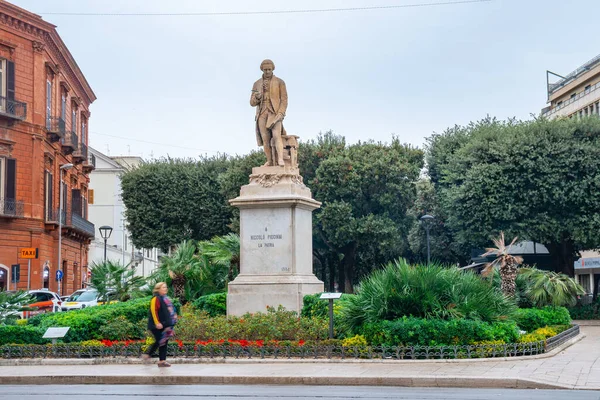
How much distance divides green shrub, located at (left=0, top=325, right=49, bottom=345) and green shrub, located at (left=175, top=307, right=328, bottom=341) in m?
2.92

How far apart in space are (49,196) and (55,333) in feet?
111

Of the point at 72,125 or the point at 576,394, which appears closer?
the point at 576,394

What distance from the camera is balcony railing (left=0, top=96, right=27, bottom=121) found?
145 feet

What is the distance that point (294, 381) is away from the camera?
14.6 meters

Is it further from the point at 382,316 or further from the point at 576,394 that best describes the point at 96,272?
the point at 576,394

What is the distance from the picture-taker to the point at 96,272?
2683 cm

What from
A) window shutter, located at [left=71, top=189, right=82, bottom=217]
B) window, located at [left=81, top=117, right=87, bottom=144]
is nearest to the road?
window shutter, located at [left=71, top=189, right=82, bottom=217]

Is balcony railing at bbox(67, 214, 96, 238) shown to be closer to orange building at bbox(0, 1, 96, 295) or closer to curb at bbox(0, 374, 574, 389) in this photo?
orange building at bbox(0, 1, 96, 295)

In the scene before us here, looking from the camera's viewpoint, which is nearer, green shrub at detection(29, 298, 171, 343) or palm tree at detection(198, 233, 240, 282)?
green shrub at detection(29, 298, 171, 343)

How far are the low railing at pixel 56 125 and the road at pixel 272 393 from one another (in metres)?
36.7

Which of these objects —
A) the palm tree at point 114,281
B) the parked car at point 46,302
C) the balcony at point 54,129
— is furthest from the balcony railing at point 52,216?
the palm tree at point 114,281


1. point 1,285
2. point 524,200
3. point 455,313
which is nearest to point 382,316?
point 455,313

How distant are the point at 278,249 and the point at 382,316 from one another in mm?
4960

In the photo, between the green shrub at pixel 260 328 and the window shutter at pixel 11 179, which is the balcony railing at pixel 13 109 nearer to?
the window shutter at pixel 11 179
